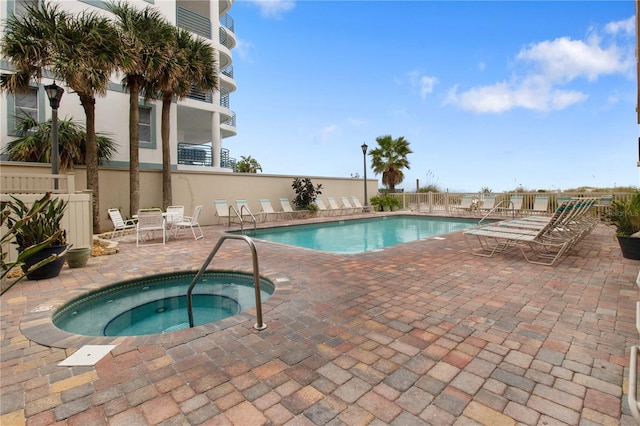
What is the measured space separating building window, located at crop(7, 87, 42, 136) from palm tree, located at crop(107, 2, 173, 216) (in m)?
4.01

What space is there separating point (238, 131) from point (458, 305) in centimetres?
2096

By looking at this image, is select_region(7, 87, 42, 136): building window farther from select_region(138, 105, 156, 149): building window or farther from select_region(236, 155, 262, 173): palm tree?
select_region(236, 155, 262, 173): palm tree

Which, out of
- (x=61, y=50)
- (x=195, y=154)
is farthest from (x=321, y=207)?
(x=61, y=50)

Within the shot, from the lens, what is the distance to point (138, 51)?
9398mm

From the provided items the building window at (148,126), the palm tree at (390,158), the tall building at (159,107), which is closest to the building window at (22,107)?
the tall building at (159,107)

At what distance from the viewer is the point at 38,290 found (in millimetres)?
3949

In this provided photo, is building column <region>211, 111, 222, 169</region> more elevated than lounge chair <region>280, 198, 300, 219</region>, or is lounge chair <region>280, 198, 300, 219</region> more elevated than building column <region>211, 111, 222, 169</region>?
building column <region>211, 111, 222, 169</region>

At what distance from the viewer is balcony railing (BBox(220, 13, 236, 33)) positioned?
65.7ft

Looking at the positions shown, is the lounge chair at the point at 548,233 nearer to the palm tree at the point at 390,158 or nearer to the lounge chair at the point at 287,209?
the lounge chair at the point at 287,209

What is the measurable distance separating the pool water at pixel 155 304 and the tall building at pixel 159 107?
8008 millimetres

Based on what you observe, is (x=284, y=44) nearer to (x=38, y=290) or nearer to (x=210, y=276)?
(x=210, y=276)

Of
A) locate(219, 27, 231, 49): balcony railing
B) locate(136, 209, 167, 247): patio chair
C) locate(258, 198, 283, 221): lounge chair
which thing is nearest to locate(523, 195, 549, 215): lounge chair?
A: locate(258, 198, 283, 221): lounge chair

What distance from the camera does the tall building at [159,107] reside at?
11.1m

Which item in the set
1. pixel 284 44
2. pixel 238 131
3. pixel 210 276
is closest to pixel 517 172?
pixel 284 44
